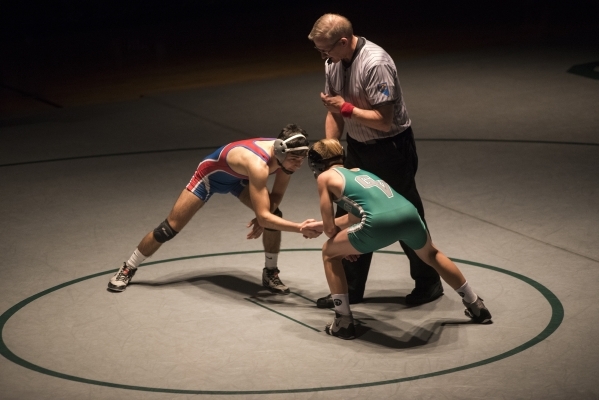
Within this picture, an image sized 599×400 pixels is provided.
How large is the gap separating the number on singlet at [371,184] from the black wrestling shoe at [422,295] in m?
0.96

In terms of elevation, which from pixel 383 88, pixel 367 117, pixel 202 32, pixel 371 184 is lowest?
pixel 202 32

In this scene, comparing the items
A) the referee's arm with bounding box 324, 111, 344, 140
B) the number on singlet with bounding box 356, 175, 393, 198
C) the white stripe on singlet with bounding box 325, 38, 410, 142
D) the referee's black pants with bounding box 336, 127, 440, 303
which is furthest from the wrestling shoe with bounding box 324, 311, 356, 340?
the referee's arm with bounding box 324, 111, 344, 140

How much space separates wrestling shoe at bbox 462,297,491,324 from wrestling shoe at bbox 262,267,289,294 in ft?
4.30

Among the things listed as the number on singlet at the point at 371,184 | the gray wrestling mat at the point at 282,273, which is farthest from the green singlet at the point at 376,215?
the gray wrestling mat at the point at 282,273

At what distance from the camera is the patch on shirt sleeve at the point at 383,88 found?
5742mm

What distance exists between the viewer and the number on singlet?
5467 mm

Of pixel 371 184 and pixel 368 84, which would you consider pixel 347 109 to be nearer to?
pixel 368 84

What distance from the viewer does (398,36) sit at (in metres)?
16.9

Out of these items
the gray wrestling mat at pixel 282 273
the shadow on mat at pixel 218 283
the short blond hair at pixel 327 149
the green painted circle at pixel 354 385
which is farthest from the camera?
the shadow on mat at pixel 218 283

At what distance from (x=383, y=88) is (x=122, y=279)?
2.25 meters

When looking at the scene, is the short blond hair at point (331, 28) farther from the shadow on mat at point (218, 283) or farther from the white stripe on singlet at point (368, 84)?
the shadow on mat at point (218, 283)

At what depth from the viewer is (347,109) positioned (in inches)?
227

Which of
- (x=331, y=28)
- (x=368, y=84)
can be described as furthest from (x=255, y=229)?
(x=331, y=28)

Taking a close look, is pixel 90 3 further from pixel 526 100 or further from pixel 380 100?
pixel 380 100
